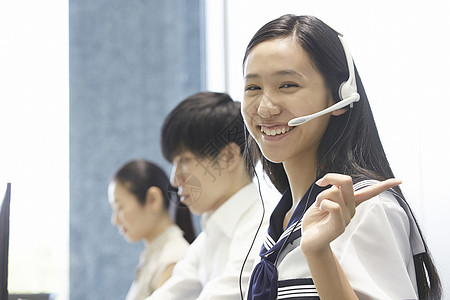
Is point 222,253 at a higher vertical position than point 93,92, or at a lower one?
lower

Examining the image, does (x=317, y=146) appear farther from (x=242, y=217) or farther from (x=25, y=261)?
(x=25, y=261)

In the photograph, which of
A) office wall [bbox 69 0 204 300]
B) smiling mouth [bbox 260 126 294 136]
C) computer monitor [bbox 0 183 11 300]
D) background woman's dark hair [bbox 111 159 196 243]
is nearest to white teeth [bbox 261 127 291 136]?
smiling mouth [bbox 260 126 294 136]

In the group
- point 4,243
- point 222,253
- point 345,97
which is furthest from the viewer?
point 222,253

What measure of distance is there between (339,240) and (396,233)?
6 cm

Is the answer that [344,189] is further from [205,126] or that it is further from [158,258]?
[158,258]

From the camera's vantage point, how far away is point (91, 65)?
266 centimetres

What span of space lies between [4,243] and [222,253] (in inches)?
17.5

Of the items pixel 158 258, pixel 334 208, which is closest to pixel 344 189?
pixel 334 208

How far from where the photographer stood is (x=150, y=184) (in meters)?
1.80

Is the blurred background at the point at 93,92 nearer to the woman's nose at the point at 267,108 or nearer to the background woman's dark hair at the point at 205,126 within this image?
the background woman's dark hair at the point at 205,126

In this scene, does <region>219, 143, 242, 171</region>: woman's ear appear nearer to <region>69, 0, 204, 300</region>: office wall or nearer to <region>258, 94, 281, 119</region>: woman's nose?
<region>258, 94, 281, 119</region>: woman's nose

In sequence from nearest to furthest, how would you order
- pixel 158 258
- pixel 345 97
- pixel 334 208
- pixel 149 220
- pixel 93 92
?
pixel 334 208
pixel 345 97
pixel 158 258
pixel 149 220
pixel 93 92

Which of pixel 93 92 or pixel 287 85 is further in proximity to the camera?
pixel 93 92

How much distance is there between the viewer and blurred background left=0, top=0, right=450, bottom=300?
6.26 ft
